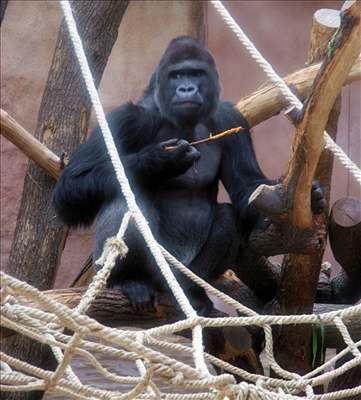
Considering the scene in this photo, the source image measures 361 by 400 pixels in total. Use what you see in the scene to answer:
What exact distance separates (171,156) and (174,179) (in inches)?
16.2

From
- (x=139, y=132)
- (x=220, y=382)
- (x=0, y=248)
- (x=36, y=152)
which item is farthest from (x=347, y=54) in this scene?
(x=0, y=248)

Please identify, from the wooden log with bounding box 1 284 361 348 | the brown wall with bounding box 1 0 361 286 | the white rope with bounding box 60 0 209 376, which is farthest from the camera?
the brown wall with bounding box 1 0 361 286

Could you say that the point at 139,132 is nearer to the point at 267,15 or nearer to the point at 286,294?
the point at 286,294

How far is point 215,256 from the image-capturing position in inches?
146

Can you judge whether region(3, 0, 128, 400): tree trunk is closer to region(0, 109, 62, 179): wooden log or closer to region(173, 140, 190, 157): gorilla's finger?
region(0, 109, 62, 179): wooden log

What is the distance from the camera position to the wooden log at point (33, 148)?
4.40 metres

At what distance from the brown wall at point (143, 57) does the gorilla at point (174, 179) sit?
2.68m

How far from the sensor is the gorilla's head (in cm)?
373

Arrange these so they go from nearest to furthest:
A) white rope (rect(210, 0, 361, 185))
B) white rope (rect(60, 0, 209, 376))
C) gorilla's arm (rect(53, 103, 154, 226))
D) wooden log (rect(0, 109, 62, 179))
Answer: white rope (rect(60, 0, 209, 376)) → white rope (rect(210, 0, 361, 185)) → gorilla's arm (rect(53, 103, 154, 226)) → wooden log (rect(0, 109, 62, 179))

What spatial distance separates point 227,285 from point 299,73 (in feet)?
3.01

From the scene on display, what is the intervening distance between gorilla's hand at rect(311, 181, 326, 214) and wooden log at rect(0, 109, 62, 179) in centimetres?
149

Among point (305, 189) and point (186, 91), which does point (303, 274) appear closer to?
point (305, 189)

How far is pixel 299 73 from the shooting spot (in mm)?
4098

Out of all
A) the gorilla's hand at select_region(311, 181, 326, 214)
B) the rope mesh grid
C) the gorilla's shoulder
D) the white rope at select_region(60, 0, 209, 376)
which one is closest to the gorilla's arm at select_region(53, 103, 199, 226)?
the gorilla's shoulder
